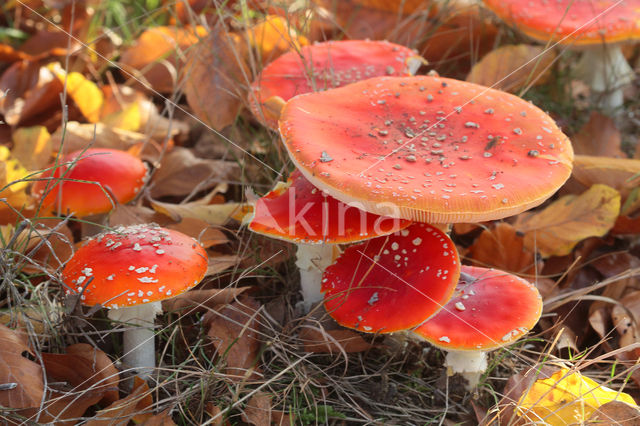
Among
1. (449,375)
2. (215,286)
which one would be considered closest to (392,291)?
(449,375)

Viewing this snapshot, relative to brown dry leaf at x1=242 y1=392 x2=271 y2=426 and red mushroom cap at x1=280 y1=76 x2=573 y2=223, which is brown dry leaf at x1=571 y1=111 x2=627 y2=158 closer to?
red mushroom cap at x1=280 y1=76 x2=573 y2=223

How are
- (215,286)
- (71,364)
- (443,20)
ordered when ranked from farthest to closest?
(443,20)
(215,286)
(71,364)

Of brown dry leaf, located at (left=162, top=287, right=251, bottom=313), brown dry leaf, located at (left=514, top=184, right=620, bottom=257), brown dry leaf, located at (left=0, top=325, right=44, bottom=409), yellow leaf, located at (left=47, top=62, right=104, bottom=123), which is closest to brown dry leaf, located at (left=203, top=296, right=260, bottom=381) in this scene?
brown dry leaf, located at (left=162, top=287, right=251, bottom=313)

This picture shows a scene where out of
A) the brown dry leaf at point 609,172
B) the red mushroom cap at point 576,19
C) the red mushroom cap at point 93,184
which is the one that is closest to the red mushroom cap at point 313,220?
the red mushroom cap at point 93,184

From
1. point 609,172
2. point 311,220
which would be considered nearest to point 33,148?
point 311,220

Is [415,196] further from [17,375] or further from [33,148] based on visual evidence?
[33,148]

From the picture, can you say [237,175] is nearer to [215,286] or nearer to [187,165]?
[187,165]

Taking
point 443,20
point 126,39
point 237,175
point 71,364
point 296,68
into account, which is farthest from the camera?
point 126,39
